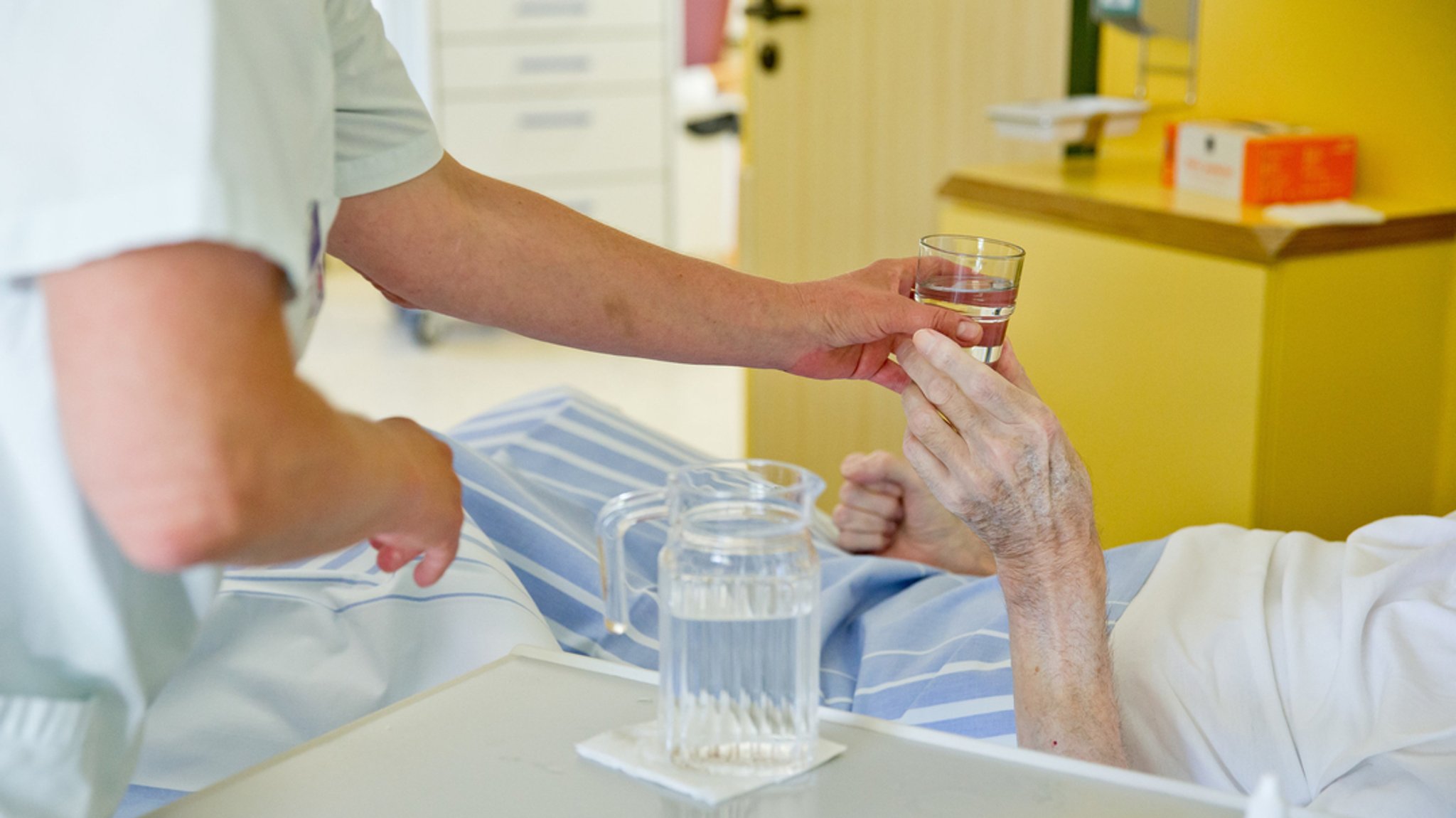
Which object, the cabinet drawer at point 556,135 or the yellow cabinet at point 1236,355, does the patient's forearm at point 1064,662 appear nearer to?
the yellow cabinet at point 1236,355

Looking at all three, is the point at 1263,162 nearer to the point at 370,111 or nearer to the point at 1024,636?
the point at 1024,636

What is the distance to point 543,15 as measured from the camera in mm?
4461

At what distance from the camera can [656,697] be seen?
0.81 meters

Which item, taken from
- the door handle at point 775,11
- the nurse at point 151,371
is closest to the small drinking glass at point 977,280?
the nurse at point 151,371

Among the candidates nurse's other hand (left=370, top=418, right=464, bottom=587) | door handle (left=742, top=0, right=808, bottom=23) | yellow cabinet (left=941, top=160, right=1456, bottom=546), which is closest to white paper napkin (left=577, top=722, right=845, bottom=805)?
nurse's other hand (left=370, top=418, right=464, bottom=587)

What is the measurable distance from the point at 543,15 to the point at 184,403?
4.14 metres

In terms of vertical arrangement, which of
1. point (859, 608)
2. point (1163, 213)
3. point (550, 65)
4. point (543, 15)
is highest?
point (543, 15)

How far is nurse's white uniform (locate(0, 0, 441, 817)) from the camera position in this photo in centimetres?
54

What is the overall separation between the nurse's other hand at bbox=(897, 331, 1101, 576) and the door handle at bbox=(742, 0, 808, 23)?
1958mm

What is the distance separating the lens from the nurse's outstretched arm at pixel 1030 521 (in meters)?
1.02

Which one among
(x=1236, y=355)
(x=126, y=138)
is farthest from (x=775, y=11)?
(x=126, y=138)

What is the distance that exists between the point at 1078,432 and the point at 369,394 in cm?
257

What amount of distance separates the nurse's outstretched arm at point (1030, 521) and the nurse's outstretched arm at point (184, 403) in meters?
0.56

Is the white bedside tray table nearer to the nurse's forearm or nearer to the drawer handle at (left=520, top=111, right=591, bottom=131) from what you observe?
the nurse's forearm
